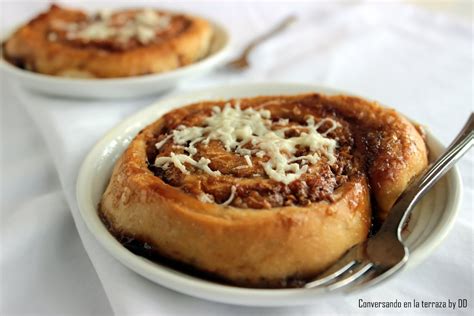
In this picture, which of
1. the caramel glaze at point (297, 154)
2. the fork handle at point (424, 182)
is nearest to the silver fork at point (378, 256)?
the fork handle at point (424, 182)

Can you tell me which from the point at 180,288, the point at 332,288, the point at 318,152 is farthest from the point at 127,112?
the point at 332,288

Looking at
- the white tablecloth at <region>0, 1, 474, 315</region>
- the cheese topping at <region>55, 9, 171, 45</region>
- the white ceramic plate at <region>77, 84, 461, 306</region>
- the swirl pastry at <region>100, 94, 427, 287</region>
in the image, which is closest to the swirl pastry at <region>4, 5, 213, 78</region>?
the cheese topping at <region>55, 9, 171, 45</region>

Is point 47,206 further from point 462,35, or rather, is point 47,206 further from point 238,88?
point 462,35

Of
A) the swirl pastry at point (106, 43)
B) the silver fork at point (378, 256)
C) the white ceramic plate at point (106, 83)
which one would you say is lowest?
the white ceramic plate at point (106, 83)

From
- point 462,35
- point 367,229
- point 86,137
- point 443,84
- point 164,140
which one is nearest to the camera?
point 367,229

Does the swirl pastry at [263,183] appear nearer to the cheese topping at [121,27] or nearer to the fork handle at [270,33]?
the cheese topping at [121,27]

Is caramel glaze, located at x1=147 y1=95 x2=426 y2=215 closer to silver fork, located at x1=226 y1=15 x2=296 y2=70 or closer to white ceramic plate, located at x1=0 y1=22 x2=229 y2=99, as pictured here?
white ceramic plate, located at x1=0 y1=22 x2=229 y2=99
